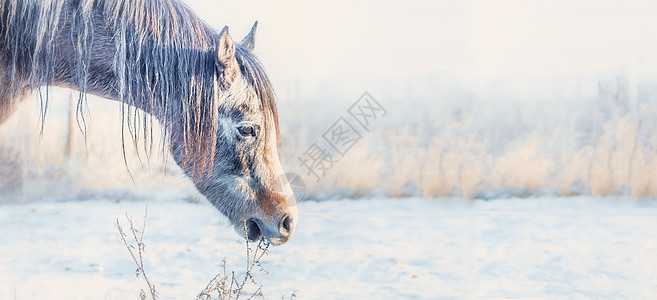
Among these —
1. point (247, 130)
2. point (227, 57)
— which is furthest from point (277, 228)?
point (227, 57)

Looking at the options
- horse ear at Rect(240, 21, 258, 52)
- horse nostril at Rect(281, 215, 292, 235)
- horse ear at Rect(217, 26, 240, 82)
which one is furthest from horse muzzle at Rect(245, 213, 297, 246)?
horse ear at Rect(240, 21, 258, 52)

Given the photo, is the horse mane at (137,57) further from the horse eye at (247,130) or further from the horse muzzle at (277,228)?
the horse muzzle at (277,228)

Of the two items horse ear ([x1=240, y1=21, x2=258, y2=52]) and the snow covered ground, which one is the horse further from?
the snow covered ground

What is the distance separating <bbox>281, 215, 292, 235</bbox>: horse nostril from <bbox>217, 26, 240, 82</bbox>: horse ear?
0.45 metres

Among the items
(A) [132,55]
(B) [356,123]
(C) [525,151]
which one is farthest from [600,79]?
(A) [132,55]

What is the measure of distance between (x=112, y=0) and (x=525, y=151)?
3.49m

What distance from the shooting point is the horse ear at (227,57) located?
1.39 metres

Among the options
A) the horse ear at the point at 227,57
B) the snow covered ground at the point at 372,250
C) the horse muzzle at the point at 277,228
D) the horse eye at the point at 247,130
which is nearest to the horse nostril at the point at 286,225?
the horse muzzle at the point at 277,228

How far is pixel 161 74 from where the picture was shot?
1420 mm

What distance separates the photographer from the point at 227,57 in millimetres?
1434

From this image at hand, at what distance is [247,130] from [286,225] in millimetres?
318

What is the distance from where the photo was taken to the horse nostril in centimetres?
154

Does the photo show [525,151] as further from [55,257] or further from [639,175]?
[55,257]

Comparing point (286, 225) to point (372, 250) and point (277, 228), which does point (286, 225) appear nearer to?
point (277, 228)
